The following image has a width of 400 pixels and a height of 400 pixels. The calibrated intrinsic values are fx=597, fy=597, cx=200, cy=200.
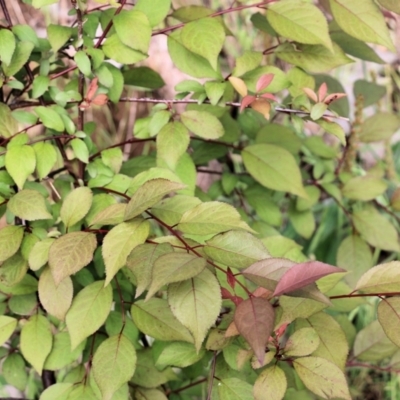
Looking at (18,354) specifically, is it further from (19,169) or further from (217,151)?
(217,151)

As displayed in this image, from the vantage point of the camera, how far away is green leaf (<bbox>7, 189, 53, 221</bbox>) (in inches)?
28.4

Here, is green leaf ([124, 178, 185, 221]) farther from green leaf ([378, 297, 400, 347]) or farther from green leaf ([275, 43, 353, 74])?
green leaf ([275, 43, 353, 74])

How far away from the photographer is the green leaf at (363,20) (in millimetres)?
801

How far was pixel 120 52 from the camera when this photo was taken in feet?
2.66

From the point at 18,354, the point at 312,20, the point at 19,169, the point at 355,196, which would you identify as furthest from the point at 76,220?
the point at 355,196

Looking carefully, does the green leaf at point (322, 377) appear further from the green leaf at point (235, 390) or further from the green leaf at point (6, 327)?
the green leaf at point (6, 327)

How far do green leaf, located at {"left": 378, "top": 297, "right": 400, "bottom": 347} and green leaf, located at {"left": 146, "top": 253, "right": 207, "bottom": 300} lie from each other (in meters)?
0.20

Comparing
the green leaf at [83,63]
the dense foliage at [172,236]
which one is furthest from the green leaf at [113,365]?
the green leaf at [83,63]

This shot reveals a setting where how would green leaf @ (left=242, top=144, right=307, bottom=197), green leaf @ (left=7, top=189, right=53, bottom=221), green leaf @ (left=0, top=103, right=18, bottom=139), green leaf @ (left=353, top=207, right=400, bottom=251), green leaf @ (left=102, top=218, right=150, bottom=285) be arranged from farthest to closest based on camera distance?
green leaf @ (left=353, top=207, right=400, bottom=251), green leaf @ (left=242, top=144, right=307, bottom=197), green leaf @ (left=0, top=103, right=18, bottom=139), green leaf @ (left=7, top=189, right=53, bottom=221), green leaf @ (left=102, top=218, right=150, bottom=285)

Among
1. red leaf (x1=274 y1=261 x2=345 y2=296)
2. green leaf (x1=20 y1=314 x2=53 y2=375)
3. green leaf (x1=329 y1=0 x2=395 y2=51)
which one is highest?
green leaf (x1=329 y1=0 x2=395 y2=51)

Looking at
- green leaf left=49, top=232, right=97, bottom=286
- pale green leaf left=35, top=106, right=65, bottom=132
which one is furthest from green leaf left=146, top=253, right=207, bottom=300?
pale green leaf left=35, top=106, right=65, bottom=132

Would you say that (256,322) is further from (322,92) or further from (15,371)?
(15,371)

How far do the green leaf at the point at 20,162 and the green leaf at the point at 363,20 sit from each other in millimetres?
452

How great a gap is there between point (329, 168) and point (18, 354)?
0.76 meters
